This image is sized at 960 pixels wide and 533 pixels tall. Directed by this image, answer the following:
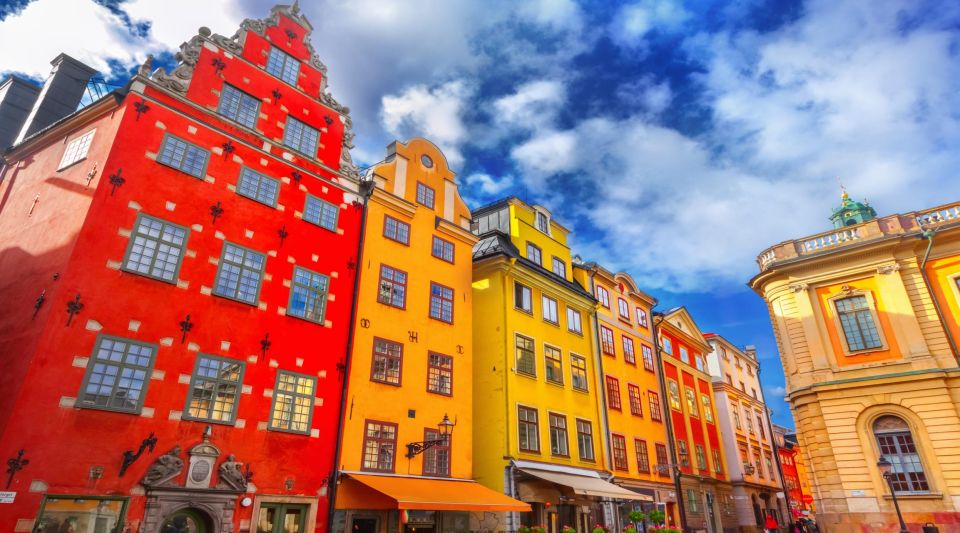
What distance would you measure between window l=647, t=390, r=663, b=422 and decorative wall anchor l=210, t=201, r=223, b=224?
79.3 ft

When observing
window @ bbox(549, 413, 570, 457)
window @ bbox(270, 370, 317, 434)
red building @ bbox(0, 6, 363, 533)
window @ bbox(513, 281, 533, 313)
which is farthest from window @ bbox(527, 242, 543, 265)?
window @ bbox(270, 370, 317, 434)

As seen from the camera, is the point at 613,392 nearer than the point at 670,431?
Yes

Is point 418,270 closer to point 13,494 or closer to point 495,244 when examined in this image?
point 495,244

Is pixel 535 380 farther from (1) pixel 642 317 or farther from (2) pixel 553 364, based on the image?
(1) pixel 642 317

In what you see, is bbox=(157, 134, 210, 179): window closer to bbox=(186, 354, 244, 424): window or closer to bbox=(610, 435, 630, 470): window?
bbox=(186, 354, 244, 424): window

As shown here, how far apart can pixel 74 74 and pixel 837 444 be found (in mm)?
33372

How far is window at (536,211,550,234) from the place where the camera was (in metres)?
28.4

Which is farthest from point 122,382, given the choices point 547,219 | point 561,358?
point 547,219

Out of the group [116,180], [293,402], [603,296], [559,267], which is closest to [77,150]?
[116,180]

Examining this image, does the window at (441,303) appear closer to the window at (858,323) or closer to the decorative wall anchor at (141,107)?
the decorative wall anchor at (141,107)

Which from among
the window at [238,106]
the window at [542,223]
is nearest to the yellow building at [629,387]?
the window at [542,223]

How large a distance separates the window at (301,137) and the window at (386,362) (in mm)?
7017

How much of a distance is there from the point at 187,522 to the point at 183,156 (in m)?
9.67

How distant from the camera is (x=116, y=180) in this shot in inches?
549
